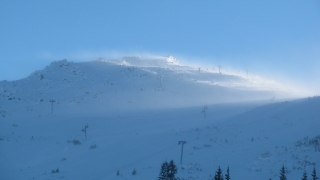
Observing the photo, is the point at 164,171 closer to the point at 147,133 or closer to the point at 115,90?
the point at 147,133

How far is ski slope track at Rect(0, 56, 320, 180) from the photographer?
15.9 m

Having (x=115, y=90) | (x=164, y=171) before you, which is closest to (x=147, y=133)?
(x=164, y=171)

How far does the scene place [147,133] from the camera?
26969 millimetres

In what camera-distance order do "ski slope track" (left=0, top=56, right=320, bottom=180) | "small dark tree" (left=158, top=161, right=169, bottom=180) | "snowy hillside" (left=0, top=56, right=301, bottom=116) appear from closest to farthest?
"small dark tree" (left=158, top=161, right=169, bottom=180) → "ski slope track" (left=0, top=56, right=320, bottom=180) → "snowy hillside" (left=0, top=56, right=301, bottom=116)

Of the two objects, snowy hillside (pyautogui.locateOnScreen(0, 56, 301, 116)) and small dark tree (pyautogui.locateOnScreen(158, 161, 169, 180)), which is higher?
snowy hillside (pyautogui.locateOnScreen(0, 56, 301, 116))

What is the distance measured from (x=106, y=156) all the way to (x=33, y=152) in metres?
6.32

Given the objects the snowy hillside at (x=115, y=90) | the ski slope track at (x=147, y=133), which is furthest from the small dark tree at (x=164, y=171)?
the snowy hillside at (x=115, y=90)

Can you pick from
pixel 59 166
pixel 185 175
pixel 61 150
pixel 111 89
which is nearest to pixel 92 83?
pixel 111 89

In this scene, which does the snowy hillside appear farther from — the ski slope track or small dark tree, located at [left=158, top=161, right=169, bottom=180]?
small dark tree, located at [left=158, top=161, right=169, bottom=180]

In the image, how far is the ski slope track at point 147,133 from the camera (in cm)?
1585

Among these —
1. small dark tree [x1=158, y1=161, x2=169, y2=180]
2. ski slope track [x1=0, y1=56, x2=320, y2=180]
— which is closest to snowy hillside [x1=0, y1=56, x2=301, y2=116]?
ski slope track [x1=0, y1=56, x2=320, y2=180]

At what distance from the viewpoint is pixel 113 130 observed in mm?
29781

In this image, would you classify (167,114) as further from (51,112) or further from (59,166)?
(59,166)

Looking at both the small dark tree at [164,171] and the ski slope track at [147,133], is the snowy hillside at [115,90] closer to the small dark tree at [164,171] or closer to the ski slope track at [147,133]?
the ski slope track at [147,133]
